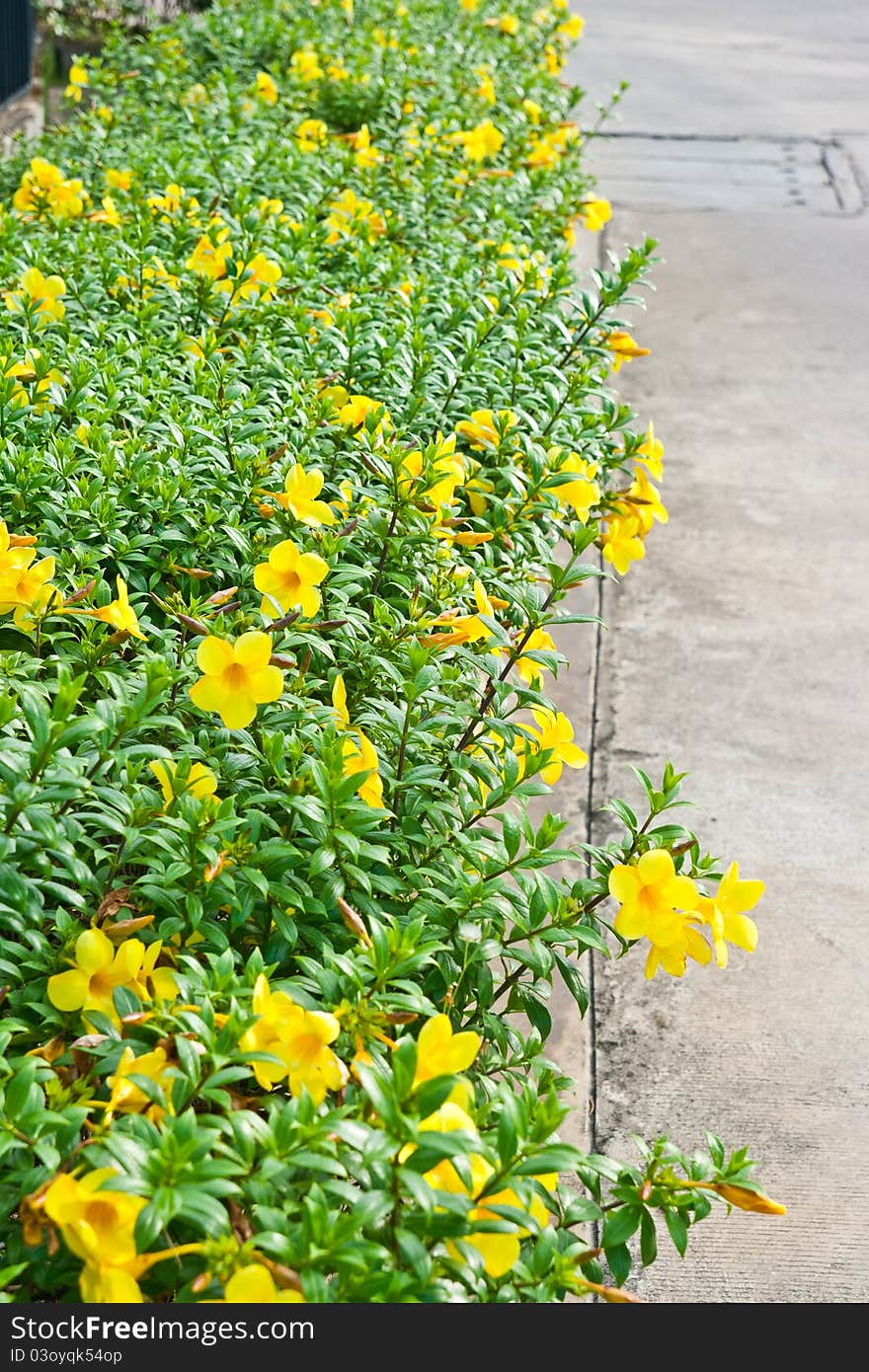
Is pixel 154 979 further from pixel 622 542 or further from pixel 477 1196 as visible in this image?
pixel 622 542

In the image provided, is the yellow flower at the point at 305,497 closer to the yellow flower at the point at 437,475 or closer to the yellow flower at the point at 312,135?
the yellow flower at the point at 437,475

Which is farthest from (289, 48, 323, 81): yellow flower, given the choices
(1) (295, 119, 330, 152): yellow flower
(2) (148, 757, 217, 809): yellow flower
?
(2) (148, 757, 217, 809): yellow flower

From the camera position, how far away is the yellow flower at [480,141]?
4473mm

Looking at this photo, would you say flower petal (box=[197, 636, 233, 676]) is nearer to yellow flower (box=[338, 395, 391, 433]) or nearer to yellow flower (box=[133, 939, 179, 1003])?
yellow flower (box=[133, 939, 179, 1003])

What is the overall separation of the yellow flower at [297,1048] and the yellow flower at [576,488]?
1332mm

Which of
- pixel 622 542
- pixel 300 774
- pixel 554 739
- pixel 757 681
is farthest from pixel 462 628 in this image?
pixel 757 681

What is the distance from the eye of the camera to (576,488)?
2566 mm

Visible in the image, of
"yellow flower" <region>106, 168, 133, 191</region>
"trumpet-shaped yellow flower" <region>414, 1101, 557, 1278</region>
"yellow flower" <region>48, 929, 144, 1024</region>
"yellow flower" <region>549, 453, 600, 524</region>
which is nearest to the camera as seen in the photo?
"trumpet-shaped yellow flower" <region>414, 1101, 557, 1278</region>

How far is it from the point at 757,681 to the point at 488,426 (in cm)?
140

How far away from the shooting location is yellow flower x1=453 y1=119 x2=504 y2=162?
4473 millimetres

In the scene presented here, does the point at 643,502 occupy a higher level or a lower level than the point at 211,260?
lower

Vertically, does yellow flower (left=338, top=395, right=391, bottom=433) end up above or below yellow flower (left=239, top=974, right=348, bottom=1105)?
above

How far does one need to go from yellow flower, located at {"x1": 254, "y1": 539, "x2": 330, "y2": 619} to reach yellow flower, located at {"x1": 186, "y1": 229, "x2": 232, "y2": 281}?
1.43m
